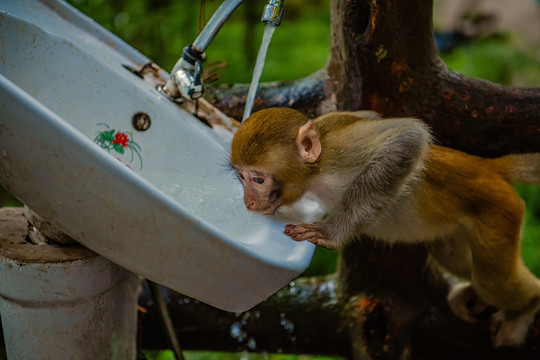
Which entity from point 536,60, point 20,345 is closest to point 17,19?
point 20,345

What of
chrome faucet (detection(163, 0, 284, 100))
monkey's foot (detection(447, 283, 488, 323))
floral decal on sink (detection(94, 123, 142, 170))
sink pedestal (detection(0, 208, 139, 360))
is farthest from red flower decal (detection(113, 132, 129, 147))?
monkey's foot (detection(447, 283, 488, 323))

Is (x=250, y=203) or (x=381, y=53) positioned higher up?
(x=381, y=53)

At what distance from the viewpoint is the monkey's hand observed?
1.89 m

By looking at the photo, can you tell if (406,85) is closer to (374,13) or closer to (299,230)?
(374,13)

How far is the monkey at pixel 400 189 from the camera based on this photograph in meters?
1.88

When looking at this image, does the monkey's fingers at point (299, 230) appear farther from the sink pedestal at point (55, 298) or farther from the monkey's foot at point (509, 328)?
the monkey's foot at point (509, 328)

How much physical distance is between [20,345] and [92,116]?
83 cm

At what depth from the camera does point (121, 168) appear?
1346mm

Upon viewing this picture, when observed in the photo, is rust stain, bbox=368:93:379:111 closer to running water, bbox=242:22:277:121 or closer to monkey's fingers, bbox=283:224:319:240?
running water, bbox=242:22:277:121

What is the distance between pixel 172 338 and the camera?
259 centimetres

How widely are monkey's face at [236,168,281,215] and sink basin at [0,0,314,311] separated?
7 centimetres

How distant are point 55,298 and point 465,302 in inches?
77.7

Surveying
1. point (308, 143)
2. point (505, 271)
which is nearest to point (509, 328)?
point (505, 271)

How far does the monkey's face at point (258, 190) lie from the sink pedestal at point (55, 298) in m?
0.52
